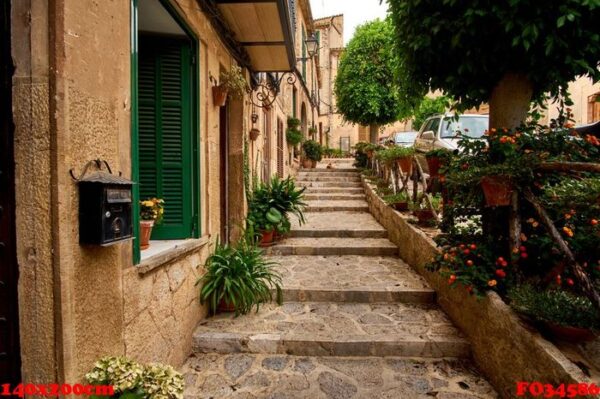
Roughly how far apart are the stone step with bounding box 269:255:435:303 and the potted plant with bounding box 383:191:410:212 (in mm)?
1230

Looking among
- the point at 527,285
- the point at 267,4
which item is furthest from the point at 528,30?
the point at 267,4

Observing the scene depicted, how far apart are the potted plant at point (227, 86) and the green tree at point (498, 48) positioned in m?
1.88

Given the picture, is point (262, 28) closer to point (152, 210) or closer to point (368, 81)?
point (152, 210)

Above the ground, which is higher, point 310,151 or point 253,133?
point 310,151

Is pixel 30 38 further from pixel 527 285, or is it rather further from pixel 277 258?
pixel 277 258

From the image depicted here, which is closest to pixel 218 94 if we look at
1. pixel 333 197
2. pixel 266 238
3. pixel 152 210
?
pixel 152 210

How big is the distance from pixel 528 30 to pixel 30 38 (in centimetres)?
289

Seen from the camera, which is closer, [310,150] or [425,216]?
[425,216]

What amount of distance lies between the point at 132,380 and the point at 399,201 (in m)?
5.22

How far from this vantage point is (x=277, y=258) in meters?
5.36

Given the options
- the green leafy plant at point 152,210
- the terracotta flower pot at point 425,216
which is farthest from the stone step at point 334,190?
the green leafy plant at point 152,210

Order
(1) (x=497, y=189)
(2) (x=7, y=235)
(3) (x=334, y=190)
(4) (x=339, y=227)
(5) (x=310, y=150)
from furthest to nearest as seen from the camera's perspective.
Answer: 1. (5) (x=310, y=150)
2. (3) (x=334, y=190)
3. (4) (x=339, y=227)
4. (1) (x=497, y=189)
5. (2) (x=7, y=235)

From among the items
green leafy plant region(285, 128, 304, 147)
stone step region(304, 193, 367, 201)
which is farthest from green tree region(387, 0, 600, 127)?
green leafy plant region(285, 128, 304, 147)

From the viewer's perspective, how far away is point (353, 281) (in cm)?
425
